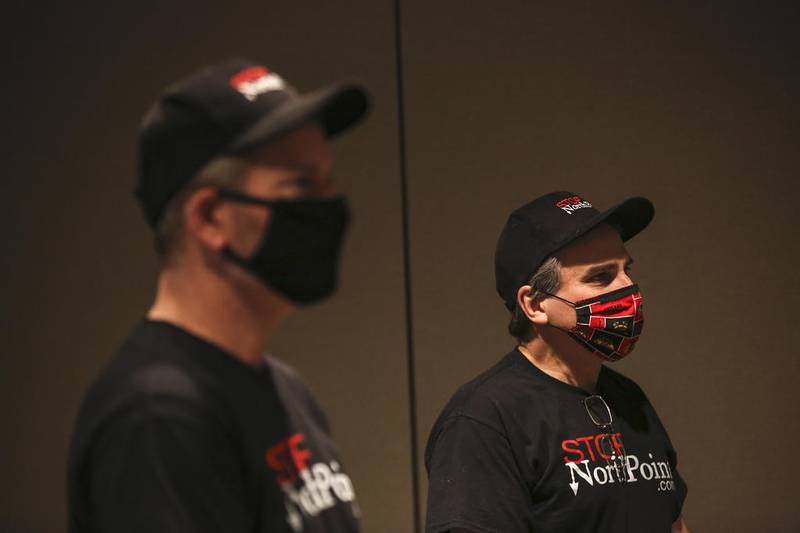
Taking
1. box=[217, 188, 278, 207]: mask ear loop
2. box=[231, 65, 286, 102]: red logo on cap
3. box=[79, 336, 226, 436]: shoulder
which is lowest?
box=[79, 336, 226, 436]: shoulder

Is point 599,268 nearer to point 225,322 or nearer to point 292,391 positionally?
point 292,391

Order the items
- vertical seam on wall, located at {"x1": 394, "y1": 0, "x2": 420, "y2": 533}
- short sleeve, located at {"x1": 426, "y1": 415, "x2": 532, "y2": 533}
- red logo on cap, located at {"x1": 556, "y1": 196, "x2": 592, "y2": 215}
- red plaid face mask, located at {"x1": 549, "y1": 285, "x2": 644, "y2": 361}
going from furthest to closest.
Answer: vertical seam on wall, located at {"x1": 394, "y1": 0, "x2": 420, "y2": 533}
red logo on cap, located at {"x1": 556, "y1": 196, "x2": 592, "y2": 215}
red plaid face mask, located at {"x1": 549, "y1": 285, "x2": 644, "y2": 361}
short sleeve, located at {"x1": 426, "y1": 415, "x2": 532, "y2": 533}

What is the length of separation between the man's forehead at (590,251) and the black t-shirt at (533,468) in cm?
25

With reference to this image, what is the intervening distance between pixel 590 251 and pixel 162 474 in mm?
1398

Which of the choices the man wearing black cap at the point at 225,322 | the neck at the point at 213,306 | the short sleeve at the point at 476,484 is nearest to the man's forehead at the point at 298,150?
the man wearing black cap at the point at 225,322

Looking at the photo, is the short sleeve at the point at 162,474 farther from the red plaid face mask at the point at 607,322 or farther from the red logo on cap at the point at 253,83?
the red plaid face mask at the point at 607,322

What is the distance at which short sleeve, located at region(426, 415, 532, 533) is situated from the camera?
6.44ft

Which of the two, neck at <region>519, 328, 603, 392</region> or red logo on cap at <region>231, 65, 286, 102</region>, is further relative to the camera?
neck at <region>519, 328, 603, 392</region>

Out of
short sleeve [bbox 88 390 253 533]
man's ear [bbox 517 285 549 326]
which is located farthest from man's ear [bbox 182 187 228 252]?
man's ear [bbox 517 285 549 326]

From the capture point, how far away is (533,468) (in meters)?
2.05

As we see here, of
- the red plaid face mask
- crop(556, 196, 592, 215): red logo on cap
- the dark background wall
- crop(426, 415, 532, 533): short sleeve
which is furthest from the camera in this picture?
the dark background wall

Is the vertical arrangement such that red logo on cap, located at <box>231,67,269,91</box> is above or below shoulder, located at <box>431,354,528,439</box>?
above

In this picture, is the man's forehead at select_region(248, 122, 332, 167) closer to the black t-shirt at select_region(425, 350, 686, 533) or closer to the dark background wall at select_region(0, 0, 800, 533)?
the black t-shirt at select_region(425, 350, 686, 533)

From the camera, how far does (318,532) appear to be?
1204 millimetres
